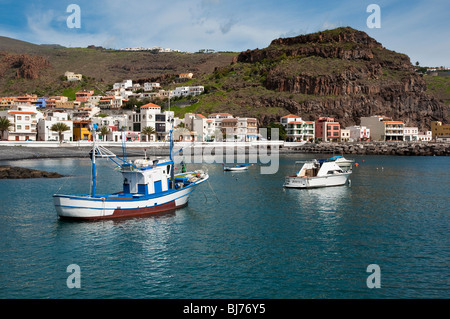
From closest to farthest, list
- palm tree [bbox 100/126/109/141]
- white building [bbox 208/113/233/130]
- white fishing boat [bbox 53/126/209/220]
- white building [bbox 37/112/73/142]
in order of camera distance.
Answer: white fishing boat [bbox 53/126/209/220] < white building [bbox 37/112/73/142] < palm tree [bbox 100/126/109/141] < white building [bbox 208/113/233/130]

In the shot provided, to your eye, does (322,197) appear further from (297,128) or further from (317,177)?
(297,128)

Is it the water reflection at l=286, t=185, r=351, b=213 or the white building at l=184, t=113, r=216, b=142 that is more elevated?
the white building at l=184, t=113, r=216, b=142

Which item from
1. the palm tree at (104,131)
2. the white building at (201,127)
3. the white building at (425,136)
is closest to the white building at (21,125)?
the palm tree at (104,131)

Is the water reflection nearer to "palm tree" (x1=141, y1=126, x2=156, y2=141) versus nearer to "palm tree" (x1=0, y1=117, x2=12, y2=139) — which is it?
"palm tree" (x1=0, y1=117, x2=12, y2=139)

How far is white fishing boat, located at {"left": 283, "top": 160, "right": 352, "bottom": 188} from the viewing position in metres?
53.2

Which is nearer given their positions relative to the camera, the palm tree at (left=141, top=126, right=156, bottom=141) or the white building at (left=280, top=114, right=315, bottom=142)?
the palm tree at (left=141, top=126, right=156, bottom=141)

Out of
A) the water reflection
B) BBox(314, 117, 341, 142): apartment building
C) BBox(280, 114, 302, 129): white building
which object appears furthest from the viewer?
BBox(314, 117, 341, 142): apartment building

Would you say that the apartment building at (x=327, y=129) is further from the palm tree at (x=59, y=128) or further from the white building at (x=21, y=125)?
the white building at (x=21, y=125)

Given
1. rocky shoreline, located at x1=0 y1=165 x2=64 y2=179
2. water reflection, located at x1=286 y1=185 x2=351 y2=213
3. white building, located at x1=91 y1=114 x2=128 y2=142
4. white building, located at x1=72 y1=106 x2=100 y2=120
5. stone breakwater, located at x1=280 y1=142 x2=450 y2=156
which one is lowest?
water reflection, located at x1=286 y1=185 x2=351 y2=213

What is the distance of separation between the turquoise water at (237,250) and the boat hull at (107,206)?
819 mm

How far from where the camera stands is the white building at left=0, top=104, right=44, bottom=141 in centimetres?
11250

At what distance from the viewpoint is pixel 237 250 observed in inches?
1006

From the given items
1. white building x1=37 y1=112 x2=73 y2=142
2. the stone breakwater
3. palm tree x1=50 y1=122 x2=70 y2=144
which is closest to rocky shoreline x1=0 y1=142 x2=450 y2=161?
→ the stone breakwater
